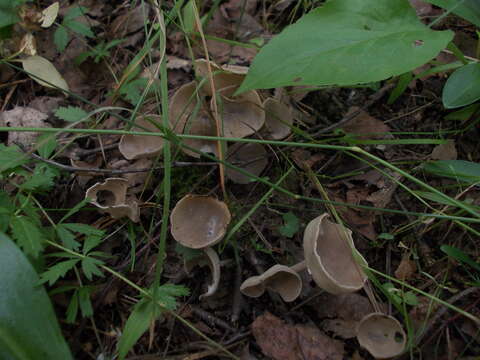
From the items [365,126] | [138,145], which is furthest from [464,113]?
[138,145]

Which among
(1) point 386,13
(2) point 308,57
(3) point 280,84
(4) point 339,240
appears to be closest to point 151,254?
(4) point 339,240

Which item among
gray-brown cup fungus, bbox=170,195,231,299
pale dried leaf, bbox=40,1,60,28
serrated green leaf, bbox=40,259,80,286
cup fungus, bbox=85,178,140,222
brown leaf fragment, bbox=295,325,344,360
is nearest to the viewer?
serrated green leaf, bbox=40,259,80,286

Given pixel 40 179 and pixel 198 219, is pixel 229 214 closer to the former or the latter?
pixel 198 219

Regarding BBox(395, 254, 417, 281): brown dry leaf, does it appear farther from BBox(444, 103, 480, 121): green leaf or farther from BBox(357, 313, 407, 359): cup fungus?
BBox(444, 103, 480, 121): green leaf

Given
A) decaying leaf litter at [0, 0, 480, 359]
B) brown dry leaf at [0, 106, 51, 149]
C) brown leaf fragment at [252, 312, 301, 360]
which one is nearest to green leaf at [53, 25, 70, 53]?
decaying leaf litter at [0, 0, 480, 359]

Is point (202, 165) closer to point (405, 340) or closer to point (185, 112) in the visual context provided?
point (185, 112)

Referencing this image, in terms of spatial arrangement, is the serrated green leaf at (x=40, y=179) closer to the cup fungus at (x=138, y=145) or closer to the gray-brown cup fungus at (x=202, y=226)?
the cup fungus at (x=138, y=145)

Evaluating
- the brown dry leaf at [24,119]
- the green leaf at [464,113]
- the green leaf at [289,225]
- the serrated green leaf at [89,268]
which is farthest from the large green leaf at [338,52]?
the brown dry leaf at [24,119]
